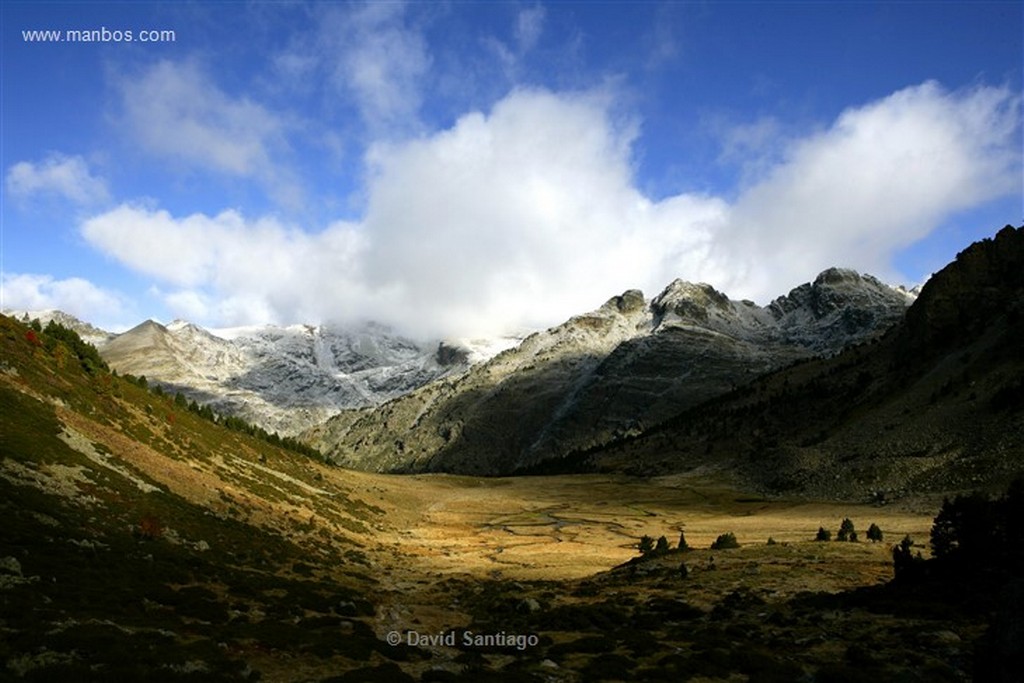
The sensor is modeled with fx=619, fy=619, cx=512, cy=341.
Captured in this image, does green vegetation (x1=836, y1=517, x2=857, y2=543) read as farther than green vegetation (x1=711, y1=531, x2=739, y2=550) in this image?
No

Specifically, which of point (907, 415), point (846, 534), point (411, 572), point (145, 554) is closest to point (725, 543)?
point (846, 534)

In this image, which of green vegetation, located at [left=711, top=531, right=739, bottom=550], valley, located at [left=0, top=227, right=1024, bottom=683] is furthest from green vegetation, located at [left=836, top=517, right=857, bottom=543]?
green vegetation, located at [left=711, top=531, right=739, bottom=550]

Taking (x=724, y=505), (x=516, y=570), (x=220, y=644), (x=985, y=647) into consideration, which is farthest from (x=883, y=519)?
(x=220, y=644)

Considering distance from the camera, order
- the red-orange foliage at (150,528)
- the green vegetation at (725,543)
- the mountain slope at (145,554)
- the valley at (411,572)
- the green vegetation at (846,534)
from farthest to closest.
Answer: the green vegetation at (725,543)
the green vegetation at (846,534)
the red-orange foliage at (150,528)
the valley at (411,572)
the mountain slope at (145,554)

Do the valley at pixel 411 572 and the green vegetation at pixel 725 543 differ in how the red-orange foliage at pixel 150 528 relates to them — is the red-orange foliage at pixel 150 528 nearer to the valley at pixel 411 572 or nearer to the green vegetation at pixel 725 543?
the valley at pixel 411 572

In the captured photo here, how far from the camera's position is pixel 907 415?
112m

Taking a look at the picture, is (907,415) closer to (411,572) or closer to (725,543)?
(725,543)

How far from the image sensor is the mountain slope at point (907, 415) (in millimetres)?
88688

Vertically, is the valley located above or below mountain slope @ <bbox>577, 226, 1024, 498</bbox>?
below

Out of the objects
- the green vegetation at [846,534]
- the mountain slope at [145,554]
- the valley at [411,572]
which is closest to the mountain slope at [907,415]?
the valley at [411,572]

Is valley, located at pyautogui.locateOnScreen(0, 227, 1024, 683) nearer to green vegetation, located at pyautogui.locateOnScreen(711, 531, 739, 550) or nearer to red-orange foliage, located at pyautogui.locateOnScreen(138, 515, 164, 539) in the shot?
red-orange foliage, located at pyautogui.locateOnScreen(138, 515, 164, 539)

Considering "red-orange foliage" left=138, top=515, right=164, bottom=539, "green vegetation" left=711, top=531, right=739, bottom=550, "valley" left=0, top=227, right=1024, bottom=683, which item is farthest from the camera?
"green vegetation" left=711, top=531, right=739, bottom=550

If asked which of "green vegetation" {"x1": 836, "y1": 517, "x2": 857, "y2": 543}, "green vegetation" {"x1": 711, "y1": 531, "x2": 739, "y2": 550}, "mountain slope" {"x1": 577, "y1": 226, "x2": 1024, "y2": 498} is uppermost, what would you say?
"mountain slope" {"x1": 577, "y1": 226, "x2": 1024, "y2": 498}

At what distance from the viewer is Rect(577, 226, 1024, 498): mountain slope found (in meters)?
88.7
